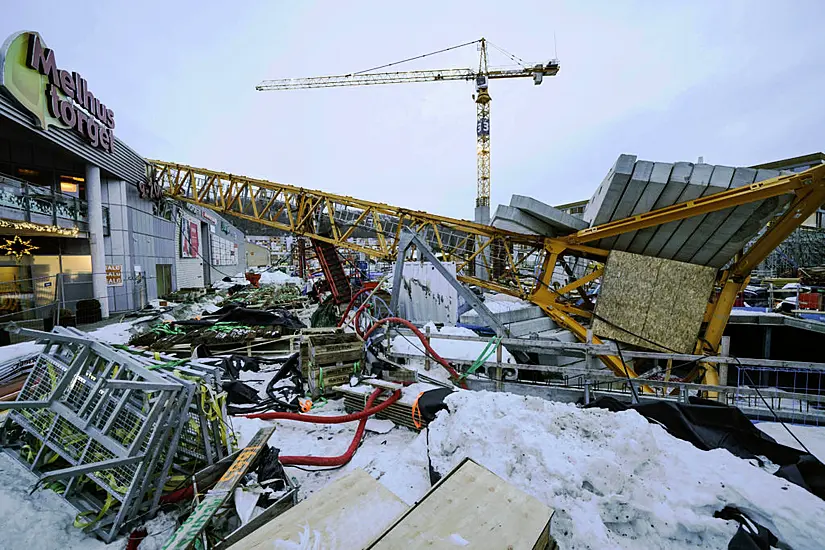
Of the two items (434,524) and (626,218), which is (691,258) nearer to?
(626,218)

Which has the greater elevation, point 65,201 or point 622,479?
point 65,201

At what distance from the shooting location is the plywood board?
6184 mm

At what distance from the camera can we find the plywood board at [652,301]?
6184 millimetres

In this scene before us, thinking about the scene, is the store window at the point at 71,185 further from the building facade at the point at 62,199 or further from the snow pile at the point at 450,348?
the snow pile at the point at 450,348

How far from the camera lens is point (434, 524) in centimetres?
196

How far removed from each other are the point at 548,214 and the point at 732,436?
4797 mm

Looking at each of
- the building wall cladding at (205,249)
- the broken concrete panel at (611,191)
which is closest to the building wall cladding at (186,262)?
the building wall cladding at (205,249)

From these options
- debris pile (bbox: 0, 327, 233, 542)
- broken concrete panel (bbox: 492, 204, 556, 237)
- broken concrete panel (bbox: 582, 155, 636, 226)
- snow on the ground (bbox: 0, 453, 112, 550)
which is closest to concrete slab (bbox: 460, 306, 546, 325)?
broken concrete panel (bbox: 492, 204, 556, 237)

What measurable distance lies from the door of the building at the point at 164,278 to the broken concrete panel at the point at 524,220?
18.5 meters

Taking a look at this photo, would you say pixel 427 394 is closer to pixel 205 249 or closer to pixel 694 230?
pixel 694 230

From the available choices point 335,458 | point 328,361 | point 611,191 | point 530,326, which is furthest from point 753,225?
point 328,361

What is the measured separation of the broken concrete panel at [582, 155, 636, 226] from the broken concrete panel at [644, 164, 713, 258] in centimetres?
99

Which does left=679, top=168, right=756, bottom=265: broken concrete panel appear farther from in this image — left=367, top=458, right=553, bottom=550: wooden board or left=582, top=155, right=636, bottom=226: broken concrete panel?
left=367, top=458, right=553, bottom=550: wooden board

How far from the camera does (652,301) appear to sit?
646 cm
